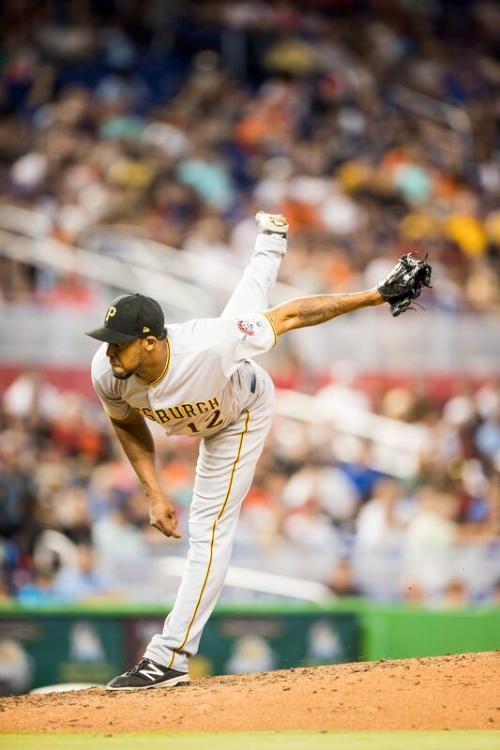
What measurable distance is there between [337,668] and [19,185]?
8714 mm

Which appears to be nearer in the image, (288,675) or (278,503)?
(288,675)

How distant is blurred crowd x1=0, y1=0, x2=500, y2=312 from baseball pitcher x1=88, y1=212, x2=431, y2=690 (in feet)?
19.7

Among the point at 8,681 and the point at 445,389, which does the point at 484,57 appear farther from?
the point at 8,681

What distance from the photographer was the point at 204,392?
20.5 feet

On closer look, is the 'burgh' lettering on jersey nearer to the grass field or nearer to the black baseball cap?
the black baseball cap

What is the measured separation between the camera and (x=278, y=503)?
11.3 meters

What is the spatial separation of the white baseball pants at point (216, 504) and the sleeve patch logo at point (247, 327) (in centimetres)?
30

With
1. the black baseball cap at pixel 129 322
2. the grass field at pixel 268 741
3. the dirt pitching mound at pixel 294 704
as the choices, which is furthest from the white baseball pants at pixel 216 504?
the grass field at pixel 268 741

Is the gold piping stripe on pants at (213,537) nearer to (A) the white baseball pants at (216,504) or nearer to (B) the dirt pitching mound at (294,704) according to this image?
(A) the white baseball pants at (216,504)

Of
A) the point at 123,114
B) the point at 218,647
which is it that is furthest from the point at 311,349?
the point at 123,114

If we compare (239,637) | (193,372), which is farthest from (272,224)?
(239,637)

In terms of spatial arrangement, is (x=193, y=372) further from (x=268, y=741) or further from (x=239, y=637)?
(x=239, y=637)

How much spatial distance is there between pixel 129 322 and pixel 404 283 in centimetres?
124

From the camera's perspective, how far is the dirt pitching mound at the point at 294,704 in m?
5.80
